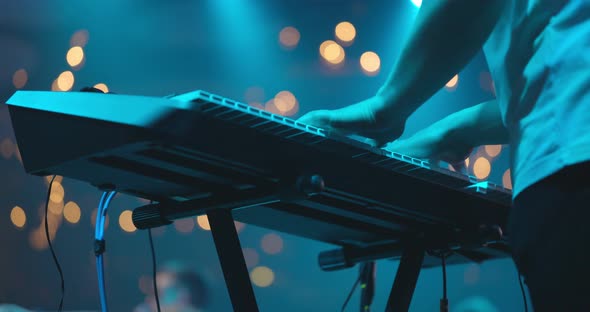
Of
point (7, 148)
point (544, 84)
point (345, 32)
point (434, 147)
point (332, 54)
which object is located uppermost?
point (345, 32)

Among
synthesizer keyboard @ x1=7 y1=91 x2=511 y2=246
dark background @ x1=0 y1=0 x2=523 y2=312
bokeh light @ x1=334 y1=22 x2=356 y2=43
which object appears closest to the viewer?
synthesizer keyboard @ x1=7 y1=91 x2=511 y2=246

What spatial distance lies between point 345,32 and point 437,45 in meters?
2.55

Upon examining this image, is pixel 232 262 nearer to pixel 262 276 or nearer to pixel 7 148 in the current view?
pixel 262 276

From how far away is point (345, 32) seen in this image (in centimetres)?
311

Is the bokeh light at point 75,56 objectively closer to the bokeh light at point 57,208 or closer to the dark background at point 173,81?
the dark background at point 173,81

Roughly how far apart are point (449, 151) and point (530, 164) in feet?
1.60

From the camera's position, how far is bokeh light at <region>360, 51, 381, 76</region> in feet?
10.1

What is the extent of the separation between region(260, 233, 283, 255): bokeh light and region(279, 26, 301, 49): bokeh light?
89cm

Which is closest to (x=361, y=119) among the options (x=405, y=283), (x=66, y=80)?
(x=405, y=283)

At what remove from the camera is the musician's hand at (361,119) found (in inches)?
27.8

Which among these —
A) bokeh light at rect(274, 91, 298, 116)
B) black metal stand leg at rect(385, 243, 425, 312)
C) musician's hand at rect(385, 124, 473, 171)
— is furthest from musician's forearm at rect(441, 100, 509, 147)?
bokeh light at rect(274, 91, 298, 116)

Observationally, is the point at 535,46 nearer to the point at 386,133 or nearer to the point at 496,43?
the point at 496,43

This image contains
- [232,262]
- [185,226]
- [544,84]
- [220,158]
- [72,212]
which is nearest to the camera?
[544,84]

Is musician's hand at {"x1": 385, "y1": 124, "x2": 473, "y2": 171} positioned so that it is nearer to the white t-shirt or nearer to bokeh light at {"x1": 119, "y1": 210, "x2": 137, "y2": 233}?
the white t-shirt
